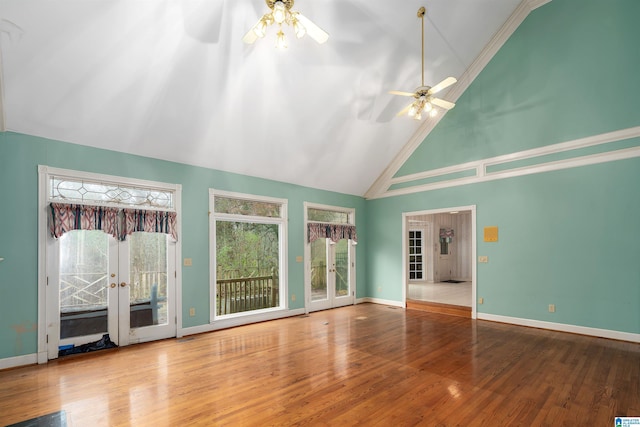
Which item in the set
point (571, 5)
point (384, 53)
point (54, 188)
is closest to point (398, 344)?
point (384, 53)

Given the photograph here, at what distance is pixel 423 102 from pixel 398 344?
347 centimetres

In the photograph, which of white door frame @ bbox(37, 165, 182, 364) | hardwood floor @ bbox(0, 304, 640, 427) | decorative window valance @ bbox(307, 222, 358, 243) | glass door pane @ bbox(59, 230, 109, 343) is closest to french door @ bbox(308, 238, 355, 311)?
decorative window valance @ bbox(307, 222, 358, 243)

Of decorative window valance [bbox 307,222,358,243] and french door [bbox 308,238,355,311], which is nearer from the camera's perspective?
decorative window valance [bbox 307,222,358,243]

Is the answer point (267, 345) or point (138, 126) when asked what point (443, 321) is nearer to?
point (267, 345)

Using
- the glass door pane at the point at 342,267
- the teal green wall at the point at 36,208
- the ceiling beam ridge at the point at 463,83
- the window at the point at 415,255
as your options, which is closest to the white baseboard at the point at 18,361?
the teal green wall at the point at 36,208

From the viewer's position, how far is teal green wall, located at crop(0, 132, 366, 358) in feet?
11.9

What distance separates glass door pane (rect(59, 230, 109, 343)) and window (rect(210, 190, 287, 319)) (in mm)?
1889

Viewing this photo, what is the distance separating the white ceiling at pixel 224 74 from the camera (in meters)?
3.15

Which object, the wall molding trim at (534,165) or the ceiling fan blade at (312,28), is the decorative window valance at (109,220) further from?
the wall molding trim at (534,165)

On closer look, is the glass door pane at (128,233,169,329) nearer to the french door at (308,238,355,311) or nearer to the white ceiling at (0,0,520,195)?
the white ceiling at (0,0,520,195)

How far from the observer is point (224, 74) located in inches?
158

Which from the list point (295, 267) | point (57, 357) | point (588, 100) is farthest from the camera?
point (295, 267)

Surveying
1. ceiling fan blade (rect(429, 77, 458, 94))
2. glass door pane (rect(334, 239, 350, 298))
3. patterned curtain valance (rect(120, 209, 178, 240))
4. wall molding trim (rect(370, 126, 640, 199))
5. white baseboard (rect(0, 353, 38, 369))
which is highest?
ceiling fan blade (rect(429, 77, 458, 94))

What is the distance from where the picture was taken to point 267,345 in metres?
4.40
